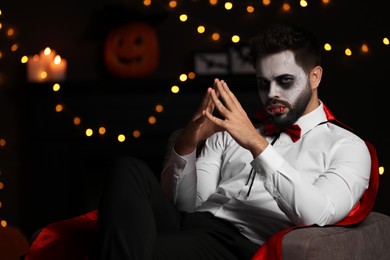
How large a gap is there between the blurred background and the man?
1.45m

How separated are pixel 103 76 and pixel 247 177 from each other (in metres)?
1.90

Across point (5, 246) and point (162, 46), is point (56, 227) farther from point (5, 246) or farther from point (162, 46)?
point (162, 46)

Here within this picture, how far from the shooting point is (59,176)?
3.85 metres

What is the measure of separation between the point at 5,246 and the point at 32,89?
1149 millimetres

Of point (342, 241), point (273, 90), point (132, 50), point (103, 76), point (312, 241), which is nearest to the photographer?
point (312, 241)

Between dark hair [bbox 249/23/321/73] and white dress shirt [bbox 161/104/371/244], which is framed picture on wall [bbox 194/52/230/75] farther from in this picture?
dark hair [bbox 249/23/321/73]

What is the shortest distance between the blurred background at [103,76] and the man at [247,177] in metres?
1.45

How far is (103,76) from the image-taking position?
3.88 metres

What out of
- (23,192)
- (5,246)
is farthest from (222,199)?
(23,192)

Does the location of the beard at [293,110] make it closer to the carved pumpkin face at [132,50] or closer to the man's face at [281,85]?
the man's face at [281,85]

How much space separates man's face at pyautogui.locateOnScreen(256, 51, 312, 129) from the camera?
2.08 metres

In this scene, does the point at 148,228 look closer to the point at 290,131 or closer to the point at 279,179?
the point at 279,179

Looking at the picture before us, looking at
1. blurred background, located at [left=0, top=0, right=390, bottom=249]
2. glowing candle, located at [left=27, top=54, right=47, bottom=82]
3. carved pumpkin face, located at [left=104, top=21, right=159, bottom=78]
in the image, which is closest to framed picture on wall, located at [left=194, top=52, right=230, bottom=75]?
blurred background, located at [left=0, top=0, right=390, bottom=249]

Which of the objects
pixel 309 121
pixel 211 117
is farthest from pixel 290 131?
pixel 211 117
